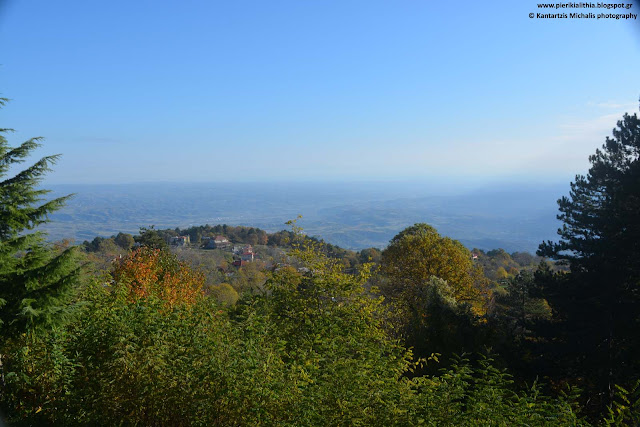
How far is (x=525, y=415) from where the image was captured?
455 centimetres

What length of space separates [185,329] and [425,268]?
53.3 feet

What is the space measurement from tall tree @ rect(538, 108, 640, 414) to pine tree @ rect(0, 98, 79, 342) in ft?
43.2

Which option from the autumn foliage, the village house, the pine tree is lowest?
the village house

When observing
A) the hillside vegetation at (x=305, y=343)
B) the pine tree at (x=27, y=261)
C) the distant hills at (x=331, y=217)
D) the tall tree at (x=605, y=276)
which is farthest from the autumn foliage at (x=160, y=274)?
the distant hills at (x=331, y=217)

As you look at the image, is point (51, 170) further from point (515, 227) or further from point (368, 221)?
point (515, 227)

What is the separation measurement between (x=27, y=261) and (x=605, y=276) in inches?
564

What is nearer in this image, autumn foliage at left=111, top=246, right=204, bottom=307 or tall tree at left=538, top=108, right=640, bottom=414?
tall tree at left=538, top=108, right=640, bottom=414

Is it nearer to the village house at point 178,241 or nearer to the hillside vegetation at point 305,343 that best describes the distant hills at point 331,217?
the village house at point 178,241

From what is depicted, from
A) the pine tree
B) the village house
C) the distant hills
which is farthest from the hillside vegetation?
the distant hills

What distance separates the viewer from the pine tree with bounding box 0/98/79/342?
6.70 meters

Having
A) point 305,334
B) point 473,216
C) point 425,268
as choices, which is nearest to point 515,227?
point 473,216

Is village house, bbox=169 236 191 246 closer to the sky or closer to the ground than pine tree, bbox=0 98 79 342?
closer to the ground

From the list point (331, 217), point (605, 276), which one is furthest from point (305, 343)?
point (331, 217)

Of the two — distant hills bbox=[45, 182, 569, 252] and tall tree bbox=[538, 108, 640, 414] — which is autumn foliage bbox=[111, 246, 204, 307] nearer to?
tall tree bbox=[538, 108, 640, 414]
